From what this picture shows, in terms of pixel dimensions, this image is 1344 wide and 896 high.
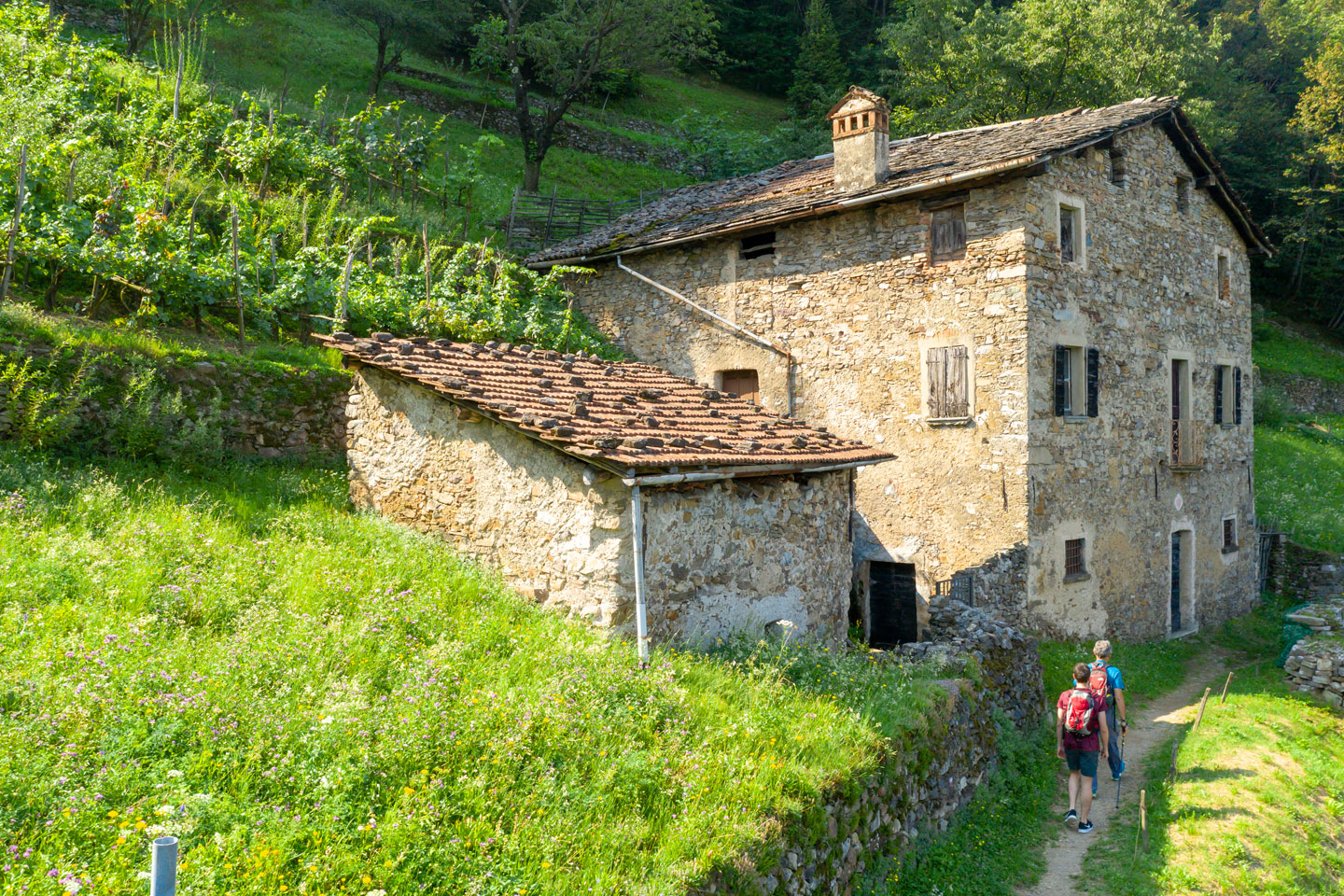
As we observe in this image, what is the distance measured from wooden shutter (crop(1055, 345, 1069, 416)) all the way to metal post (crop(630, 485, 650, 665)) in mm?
7704

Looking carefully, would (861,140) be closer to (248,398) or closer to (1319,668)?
(248,398)

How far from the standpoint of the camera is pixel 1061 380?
12094 mm

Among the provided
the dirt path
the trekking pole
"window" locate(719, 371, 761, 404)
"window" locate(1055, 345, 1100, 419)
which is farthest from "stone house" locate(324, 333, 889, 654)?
"window" locate(719, 371, 761, 404)

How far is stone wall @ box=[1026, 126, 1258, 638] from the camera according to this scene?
11.9m

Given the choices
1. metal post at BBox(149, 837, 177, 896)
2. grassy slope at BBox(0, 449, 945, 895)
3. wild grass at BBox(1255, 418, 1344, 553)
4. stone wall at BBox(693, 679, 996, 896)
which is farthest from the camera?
wild grass at BBox(1255, 418, 1344, 553)

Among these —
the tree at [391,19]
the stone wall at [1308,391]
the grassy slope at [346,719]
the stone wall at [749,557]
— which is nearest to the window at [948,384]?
the stone wall at [749,557]

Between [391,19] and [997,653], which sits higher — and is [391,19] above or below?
above

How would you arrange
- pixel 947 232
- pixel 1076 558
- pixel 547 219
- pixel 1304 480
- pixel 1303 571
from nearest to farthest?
pixel 947 232
pixel 1076 558
pixel 1303 571
pixel 547 219
pixel 1304 480

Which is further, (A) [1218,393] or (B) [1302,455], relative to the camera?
(B) [1302,455]

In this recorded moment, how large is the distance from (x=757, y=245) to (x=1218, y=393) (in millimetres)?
9308

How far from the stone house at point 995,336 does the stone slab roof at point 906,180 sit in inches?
2.7

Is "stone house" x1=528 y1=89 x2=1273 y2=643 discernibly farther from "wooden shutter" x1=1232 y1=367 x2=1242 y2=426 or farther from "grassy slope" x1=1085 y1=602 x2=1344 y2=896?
"grassy slope" x1=1085 y1=602 x2=1344 y2=896

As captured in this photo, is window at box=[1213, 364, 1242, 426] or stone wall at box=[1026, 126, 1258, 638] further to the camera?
window at box=[1213, 364, 1242, 426]

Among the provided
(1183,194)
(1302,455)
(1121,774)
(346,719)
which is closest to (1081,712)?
(1121,774)
